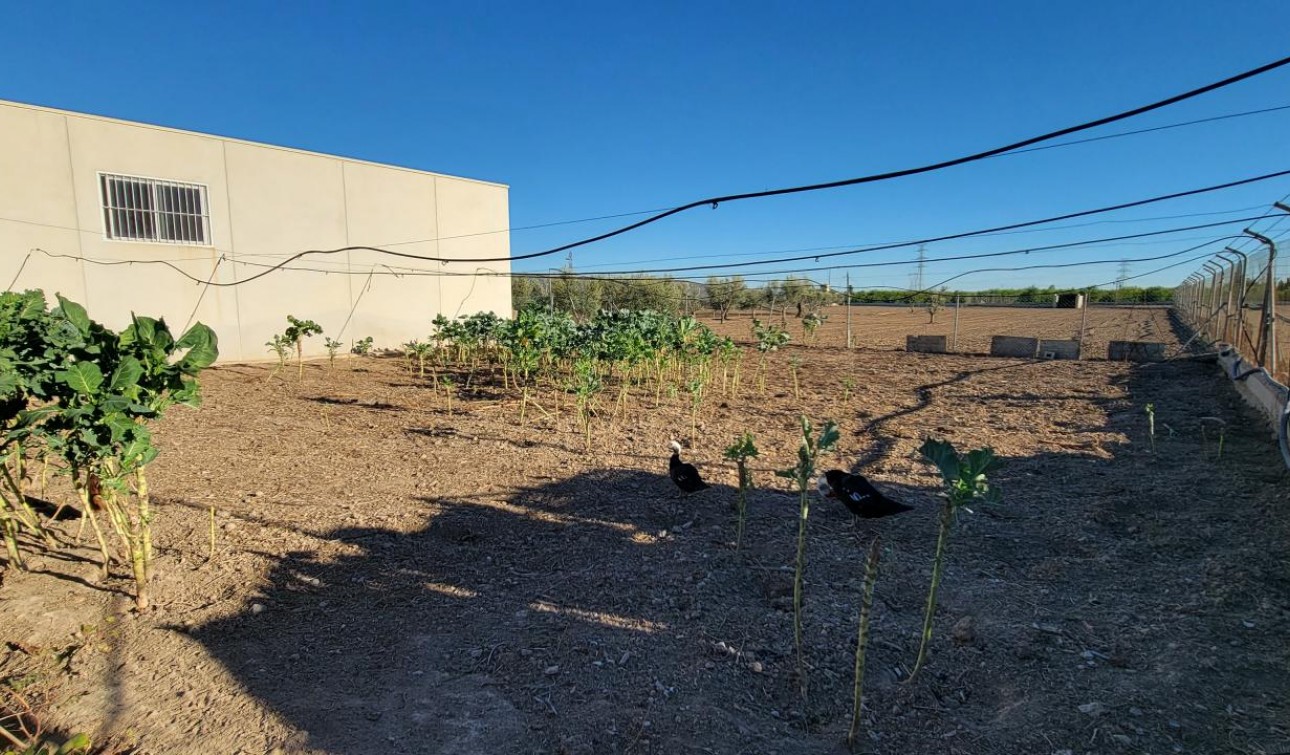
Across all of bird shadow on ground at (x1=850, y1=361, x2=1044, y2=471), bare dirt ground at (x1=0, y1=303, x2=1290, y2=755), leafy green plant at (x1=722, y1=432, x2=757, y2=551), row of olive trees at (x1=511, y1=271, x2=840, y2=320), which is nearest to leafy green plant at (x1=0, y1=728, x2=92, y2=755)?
bare dirt ground at (x1=0, y1=303, x2=1290, y2=755)

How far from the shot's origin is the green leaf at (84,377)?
300cm

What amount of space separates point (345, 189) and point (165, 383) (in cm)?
1432

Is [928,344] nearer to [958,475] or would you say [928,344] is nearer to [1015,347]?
[1015,347]

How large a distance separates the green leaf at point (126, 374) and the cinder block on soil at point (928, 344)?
16454mm

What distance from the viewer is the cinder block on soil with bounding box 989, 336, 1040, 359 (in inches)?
574

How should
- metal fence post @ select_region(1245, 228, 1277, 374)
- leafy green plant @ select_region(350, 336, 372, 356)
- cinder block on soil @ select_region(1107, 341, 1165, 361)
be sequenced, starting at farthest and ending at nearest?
leafy green plant @ select_region(350, 336, 372, 356) < cinder block on soil @ select_region(1107, 341, 1165, 361) < metal fence post @ select_region(1245, 228, 1277, 374)

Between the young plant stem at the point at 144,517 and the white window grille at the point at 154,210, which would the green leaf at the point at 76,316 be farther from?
the white window grille at the point at 154,210

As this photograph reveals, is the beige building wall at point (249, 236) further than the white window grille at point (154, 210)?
No

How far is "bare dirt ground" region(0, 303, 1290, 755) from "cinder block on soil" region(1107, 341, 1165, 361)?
8435 millimetres

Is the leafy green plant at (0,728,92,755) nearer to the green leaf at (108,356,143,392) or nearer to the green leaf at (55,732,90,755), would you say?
the green leaf at (55,732,90,755)

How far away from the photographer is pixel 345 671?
A: 2889mm

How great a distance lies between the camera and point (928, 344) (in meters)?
16.3

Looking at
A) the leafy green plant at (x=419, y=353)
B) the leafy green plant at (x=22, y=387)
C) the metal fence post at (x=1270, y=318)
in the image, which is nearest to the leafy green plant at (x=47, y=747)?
the leafy green plant at (x=22, y=387)

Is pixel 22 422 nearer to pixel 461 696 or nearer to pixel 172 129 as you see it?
pixel 461 696
